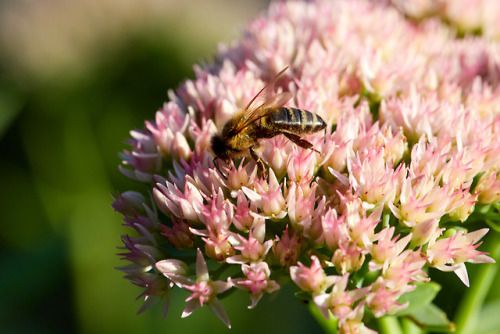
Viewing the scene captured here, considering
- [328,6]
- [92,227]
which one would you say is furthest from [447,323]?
[92,227]

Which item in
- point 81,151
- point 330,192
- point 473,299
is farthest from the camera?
point 81,151

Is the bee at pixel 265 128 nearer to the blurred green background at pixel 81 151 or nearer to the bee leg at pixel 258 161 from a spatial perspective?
the bee leg at pixel 258 161

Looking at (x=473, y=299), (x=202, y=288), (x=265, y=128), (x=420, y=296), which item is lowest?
(x=473, y=299)

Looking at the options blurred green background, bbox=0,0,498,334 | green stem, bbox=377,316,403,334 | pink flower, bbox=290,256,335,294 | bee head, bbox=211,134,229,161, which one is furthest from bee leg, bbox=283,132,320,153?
blurred green background, bbox=0,0,498,334

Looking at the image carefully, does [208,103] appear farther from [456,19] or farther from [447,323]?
[456,19]

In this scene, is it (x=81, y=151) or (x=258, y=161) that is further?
(x=81, y=151)

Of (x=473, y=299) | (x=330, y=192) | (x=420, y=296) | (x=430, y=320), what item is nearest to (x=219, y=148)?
(x=330, y=192)

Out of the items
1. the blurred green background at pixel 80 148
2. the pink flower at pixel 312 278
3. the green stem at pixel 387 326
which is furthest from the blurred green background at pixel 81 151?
the pink flower at pixel 312 278

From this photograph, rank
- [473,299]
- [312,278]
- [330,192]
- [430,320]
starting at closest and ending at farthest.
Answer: [312,278] < [330,192] < [430,320] < [473,299]

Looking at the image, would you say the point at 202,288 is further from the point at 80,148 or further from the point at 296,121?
the point at 80,148
